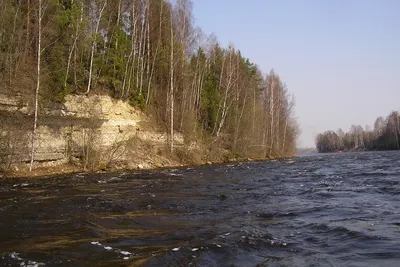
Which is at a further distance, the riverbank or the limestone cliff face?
the limestone cliff face

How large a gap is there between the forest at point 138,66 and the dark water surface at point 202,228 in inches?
476

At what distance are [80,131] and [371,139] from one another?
126 meters

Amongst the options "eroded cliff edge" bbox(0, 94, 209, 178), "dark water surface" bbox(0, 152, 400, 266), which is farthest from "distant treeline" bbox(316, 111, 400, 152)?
"dark water surface" bbox(0, 152, 400, 266)

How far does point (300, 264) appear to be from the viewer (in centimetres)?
485

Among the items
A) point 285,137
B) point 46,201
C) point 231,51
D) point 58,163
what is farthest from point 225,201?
point 285,137

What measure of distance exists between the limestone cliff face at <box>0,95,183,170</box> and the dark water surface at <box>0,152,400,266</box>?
7951 mm

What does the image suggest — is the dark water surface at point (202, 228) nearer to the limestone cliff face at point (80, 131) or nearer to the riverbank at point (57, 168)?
the riverbank at point (57, 168)

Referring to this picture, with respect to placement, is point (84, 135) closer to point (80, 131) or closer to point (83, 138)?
point (83, 138)

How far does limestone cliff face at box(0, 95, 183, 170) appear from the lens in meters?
18.8

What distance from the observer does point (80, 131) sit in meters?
23.2

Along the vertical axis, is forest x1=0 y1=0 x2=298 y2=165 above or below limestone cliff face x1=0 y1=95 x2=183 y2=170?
above

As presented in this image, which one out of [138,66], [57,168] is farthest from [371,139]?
[57,168]

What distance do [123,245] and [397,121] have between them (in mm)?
115050

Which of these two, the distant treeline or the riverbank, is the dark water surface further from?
the distant treeline
